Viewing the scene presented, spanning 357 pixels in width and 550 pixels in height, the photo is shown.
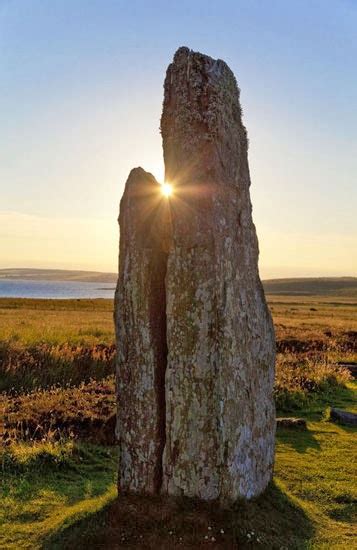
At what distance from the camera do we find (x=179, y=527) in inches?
280

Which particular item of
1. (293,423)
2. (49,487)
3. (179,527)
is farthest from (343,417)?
(179,527)

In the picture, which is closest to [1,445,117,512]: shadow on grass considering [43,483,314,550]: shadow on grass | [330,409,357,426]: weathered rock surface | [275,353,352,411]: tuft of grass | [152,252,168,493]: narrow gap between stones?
[43,483,314,550]: shadow on grass

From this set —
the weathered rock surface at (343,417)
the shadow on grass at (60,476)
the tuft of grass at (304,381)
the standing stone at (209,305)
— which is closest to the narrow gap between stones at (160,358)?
the standing stone at (209,305)

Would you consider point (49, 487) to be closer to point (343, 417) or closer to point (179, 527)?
point (179, 527)

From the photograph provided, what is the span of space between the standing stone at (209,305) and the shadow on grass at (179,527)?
0.24 metres

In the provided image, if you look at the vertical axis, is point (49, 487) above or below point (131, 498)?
below

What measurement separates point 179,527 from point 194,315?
2646 mm

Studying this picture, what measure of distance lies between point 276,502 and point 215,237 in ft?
12.8

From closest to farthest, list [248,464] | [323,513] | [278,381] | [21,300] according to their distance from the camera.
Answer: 1. [248,464]
2. [323,513]
3. [278,381]
4. [21,300]

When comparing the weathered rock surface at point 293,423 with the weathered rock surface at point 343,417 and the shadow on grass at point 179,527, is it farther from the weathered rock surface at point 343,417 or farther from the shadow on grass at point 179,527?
the shadow on grass at point 179,527

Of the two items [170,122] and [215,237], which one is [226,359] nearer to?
[215,237]

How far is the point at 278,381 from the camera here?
1703 cm

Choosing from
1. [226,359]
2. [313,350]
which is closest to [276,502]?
[226,359]

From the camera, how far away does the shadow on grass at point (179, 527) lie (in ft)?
22.8
